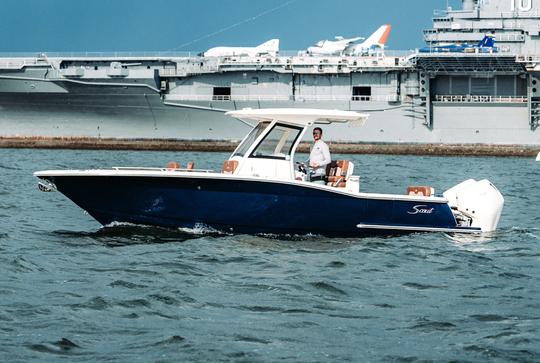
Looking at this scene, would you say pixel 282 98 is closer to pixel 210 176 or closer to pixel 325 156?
pixel 325 156

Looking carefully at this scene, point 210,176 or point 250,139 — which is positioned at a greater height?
point 250,139

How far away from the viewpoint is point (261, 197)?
19.2m

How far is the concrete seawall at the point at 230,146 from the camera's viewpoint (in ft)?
196

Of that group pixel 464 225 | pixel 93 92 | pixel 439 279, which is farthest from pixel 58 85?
pixel 439 279

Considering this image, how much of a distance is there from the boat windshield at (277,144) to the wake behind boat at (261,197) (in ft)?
0.06

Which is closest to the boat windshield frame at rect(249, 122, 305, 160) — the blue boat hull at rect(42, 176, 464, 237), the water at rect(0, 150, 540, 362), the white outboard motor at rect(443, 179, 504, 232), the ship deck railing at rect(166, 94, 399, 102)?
the blue boat hull at rect(42, 176, 464, 237)

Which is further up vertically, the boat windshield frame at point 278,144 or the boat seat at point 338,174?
the boat windshield frame at point 278,144

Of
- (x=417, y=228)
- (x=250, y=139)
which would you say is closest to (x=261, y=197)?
(x=250, y=139)

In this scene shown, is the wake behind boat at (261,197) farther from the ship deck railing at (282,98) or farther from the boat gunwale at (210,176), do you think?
the ship deck railing at (282,98)

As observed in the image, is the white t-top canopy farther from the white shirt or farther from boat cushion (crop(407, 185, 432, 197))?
boat cushion (crop(407, 185, 432, 197))

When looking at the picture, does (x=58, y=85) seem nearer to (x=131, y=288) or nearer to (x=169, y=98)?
(x=169, y=98)

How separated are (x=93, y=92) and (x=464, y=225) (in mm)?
43622

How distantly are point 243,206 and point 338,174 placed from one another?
2152mm

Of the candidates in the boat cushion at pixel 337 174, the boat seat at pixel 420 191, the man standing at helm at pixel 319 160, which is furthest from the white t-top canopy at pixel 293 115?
the boat seat at pixel 420 191
